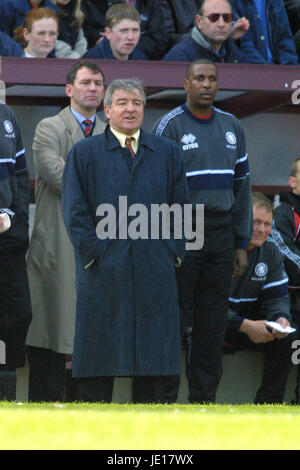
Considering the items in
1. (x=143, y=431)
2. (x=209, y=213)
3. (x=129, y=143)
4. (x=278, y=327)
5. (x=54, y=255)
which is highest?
(x=129, y=143)

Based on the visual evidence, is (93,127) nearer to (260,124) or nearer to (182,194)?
(182,194)

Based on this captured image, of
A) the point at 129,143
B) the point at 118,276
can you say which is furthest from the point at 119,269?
the point at 129,143

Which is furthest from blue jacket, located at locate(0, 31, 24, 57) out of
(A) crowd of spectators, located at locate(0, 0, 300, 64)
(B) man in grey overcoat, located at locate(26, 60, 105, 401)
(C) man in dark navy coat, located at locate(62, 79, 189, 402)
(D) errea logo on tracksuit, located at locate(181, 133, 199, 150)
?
(C) man in dark navy coat, located at locate(62, 79, 189, 402)

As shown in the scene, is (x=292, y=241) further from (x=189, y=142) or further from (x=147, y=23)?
(x=147, y=23)

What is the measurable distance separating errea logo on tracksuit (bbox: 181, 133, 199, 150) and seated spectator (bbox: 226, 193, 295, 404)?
3.49ft

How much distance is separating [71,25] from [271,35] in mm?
1723

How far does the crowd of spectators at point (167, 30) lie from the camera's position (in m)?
8.12

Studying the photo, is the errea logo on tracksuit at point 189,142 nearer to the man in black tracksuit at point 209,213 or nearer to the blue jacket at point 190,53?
the man in black tracksuit at point 209,213

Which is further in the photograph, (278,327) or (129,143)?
(278,327)

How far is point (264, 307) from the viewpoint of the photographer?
750 cm

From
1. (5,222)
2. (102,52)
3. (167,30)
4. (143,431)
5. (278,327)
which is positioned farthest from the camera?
(167,30)

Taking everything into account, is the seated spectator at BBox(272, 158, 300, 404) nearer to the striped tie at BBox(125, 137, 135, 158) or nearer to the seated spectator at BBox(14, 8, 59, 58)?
the seated spectator at BBox(14, 8, 59, 58)

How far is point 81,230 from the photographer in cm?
561

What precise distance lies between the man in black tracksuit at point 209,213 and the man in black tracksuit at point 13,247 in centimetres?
88
